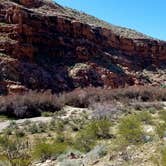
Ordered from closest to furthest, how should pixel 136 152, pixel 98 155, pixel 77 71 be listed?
pixel 136 152 < pixel 98 155 < pixel 77 71

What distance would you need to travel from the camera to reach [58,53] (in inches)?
2295

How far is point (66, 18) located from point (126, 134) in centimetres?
4532

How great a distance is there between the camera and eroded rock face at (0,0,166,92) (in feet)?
169

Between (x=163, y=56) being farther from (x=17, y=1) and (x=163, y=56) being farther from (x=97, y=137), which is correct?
(x=97, y=137)

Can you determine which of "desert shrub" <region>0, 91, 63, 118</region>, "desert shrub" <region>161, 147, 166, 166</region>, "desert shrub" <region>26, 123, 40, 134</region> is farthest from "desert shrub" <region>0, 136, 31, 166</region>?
"desert shrub" <region>0, 91, 63, 118</region>

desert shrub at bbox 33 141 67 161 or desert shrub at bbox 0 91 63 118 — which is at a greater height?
desert shrub at bbox 33 141 67 161

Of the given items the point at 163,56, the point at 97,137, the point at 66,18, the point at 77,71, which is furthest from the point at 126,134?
the point at 163,56

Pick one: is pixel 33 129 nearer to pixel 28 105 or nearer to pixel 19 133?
pixel 19 133

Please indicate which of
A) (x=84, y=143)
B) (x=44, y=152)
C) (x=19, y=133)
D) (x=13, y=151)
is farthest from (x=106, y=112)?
(x=44, y=152)

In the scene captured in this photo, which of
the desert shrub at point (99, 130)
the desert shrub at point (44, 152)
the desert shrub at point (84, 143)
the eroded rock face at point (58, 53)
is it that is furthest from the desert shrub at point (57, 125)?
the eroded rock face at point (58, 53)

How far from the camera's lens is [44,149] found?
16031mm

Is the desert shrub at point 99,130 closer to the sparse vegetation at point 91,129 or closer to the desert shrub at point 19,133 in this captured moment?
the sparse vegetation at point 91,129

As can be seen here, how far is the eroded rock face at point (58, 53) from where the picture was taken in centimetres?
5144

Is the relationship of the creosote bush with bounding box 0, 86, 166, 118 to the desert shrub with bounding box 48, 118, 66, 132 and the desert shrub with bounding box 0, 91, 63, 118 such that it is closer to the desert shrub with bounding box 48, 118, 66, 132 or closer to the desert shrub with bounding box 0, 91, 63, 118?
the desert shrub with bounding box 0, 91, 63, 118
